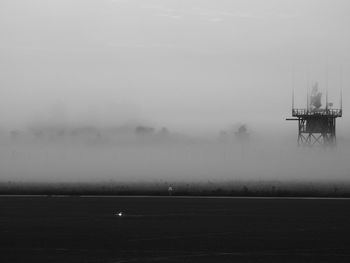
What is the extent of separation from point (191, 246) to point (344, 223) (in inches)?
1255

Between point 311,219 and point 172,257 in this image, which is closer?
point 172,257

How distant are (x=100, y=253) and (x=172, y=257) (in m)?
5.67

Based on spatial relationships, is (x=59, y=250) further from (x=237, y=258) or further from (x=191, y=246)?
(x=237, y=258)

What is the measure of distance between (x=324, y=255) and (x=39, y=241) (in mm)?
24631

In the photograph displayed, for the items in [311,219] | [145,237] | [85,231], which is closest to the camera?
[145,237]

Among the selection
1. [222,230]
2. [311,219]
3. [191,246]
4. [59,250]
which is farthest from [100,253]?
[311,219]

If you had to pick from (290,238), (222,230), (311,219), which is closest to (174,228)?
(222,230)

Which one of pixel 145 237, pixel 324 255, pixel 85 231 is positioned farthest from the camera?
pixel 85 231

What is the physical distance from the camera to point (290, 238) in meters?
65.5

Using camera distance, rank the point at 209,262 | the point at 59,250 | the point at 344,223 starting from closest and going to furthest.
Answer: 1. the point at 209,262
2. the point at 59,250
3. the point at 344,223

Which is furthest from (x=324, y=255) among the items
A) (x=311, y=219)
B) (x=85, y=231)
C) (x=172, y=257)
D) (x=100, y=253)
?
(x=311, y=219)

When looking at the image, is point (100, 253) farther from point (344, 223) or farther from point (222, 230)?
point (344, 223)

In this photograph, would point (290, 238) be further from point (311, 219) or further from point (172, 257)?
point (311, 219)

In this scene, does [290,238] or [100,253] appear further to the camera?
[290,238]
